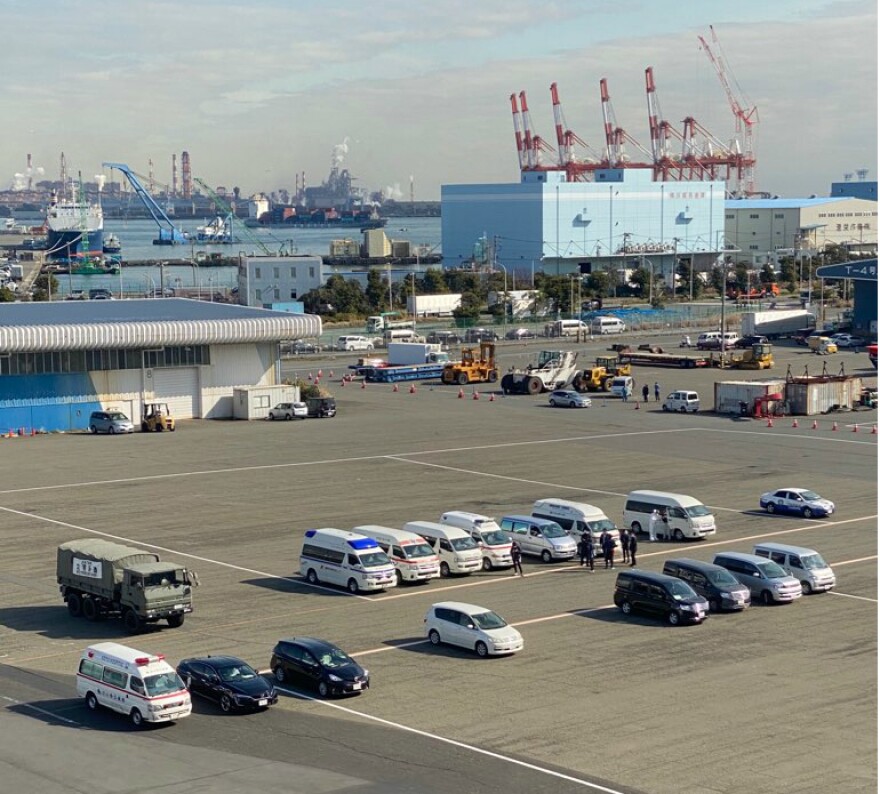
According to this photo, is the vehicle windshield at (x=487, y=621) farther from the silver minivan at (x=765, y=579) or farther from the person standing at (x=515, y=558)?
the silver minivan at (x=765, y=579)

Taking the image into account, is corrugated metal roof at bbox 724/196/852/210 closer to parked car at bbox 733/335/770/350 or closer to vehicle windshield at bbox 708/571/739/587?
parked car at bbox 733/335/770/350

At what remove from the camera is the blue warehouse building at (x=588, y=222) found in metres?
144

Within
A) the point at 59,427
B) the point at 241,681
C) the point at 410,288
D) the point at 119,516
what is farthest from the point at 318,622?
the point at 410,288

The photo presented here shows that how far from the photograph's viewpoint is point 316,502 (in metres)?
40.3

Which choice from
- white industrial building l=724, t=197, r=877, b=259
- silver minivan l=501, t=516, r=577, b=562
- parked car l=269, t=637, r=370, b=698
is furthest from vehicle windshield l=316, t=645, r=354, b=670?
white industrial building l=724, t=197, r=877, b=259

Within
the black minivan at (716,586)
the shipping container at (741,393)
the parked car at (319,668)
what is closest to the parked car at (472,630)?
the parked car at (319,668)

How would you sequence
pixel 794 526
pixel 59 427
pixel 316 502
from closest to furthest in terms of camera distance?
1. pixel 794 526
2. pixel 316 502
3. pixel 59 427

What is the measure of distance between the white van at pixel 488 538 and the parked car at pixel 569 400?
3002 centimetres

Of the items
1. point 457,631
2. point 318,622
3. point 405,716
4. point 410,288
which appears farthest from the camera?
point 410,288

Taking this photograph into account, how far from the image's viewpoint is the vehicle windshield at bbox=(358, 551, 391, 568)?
29.6 metres

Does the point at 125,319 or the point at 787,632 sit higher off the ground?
the point at 125,319

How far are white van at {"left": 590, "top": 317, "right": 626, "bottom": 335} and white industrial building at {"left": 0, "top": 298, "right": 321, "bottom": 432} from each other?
4063 cm

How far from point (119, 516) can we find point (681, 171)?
162m

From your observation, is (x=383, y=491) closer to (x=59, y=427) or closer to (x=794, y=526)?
(x=794, y=526)
